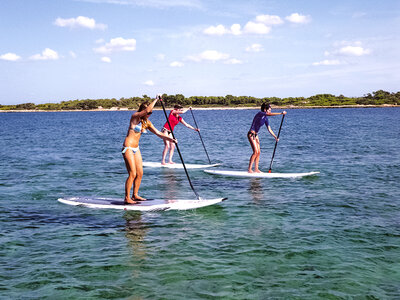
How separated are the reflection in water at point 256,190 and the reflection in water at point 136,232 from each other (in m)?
3.96

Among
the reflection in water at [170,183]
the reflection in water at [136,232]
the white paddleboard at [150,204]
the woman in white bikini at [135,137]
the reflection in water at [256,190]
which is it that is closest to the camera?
the reflection in water at [136,232]

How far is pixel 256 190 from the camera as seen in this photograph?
14188 mm

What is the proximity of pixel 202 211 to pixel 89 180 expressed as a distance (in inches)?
289

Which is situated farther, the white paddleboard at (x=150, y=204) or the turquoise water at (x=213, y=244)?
the white paddleboard at (x=150, y=204)

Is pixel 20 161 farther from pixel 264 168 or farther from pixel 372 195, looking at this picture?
pixel 372 195

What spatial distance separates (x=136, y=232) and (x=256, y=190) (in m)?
6.05

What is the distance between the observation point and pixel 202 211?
11180mm

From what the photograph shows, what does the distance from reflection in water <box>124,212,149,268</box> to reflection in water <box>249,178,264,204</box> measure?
3959mm

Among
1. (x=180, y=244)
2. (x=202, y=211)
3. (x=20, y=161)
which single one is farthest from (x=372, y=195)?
(x=20, y=161)

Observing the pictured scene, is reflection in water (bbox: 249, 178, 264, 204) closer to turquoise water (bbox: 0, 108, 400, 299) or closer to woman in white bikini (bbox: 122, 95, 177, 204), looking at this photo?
turquoise water (bbox: 0, 108, 400, 299)

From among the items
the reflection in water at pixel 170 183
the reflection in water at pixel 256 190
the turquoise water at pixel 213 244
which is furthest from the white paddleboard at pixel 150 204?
the reflection in water at pixel 256 190

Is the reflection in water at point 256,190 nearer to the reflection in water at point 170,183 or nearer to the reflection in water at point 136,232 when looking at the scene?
the reflection in water at point 170,183

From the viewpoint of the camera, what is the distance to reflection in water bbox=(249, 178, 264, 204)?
12853mm

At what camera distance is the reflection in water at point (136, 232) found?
26.1 ft
